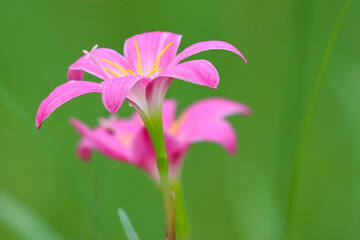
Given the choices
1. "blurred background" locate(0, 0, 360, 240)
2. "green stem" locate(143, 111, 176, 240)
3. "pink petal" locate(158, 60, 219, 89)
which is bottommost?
"blurred background" locate(0, 0, 360, 240)

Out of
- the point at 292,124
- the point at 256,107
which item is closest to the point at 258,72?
the point at 256,107

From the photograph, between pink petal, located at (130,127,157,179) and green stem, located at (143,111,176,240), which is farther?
pink petal, located at (130,127,157,179)

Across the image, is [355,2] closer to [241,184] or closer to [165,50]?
[241,184]

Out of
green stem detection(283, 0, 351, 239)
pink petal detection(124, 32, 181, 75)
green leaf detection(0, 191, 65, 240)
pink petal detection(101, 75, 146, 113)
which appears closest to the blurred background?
green leaf detection(0, 191, 65, 240)

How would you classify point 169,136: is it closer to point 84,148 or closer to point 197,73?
point 84,148

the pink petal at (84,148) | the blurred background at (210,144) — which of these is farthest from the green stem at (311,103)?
the pink petal at (84,148)

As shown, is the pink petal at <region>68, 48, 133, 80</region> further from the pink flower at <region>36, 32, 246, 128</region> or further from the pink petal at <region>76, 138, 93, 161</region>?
the pink petal at <region>76, 138, 93, 161</region>
